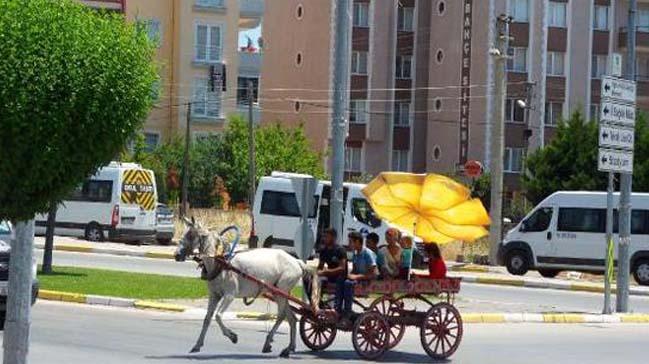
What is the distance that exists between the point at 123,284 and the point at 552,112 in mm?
51617

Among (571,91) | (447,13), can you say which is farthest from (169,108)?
(571,91)

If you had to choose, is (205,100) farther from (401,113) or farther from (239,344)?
(239,344)

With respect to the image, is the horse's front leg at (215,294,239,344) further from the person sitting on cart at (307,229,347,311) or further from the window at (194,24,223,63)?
the window at (194,24,223,63)

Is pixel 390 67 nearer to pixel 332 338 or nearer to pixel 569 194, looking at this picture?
pixel 569 194

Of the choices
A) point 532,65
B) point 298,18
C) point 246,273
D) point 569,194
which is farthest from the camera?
point 298,18

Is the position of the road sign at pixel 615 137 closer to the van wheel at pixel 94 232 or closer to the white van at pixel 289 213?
the white van at pixel 289 213

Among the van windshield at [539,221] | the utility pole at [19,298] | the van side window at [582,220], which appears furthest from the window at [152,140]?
the utility pole at [19,298]

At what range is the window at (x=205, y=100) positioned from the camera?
255 ft

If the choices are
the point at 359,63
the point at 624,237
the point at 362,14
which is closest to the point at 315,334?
the point at 624,237

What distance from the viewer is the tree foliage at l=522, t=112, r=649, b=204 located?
6147 centimetres

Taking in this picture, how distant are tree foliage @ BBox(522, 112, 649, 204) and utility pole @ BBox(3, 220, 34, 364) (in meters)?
53.0

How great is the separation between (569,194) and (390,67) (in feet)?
132

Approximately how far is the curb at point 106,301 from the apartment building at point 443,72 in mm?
49920

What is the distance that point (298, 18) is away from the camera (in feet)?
272
